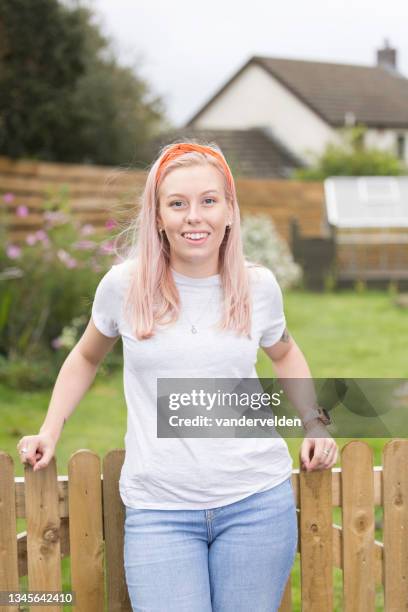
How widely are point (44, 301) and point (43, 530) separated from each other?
481 centimetres

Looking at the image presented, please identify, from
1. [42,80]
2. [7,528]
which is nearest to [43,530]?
[7,528]

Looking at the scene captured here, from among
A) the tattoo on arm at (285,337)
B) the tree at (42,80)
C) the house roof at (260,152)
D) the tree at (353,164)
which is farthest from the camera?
the house roof at (260,152)

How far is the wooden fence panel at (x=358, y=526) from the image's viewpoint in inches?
85.5

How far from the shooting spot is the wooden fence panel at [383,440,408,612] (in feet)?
7.18

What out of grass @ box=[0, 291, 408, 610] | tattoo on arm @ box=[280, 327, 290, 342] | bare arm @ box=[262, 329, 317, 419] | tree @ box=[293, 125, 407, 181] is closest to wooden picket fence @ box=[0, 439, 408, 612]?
bare arm @ box=[262, 329, 317, 419]

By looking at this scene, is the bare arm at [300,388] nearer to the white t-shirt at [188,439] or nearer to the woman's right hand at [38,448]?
the white t-shirt at [188,439]

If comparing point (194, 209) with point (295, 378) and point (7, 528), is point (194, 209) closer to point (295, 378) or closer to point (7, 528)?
point (295, 378)

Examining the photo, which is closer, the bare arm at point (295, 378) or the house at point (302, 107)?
the bare arm at point (295, 378)

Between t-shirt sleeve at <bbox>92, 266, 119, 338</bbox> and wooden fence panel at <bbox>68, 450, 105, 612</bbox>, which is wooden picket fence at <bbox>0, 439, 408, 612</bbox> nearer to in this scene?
wooden fence panel at <bbox>68, 450, 105, 612</bbox>

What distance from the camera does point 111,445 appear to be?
491 cm

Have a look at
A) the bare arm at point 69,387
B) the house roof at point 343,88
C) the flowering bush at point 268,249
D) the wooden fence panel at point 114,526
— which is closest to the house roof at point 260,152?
the house roof at point 343,88

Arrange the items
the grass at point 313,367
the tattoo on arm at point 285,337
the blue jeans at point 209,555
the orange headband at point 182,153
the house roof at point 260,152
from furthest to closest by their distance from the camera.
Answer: the house roof at point 260,152 < the grass at point 313,367 < the tattoo on arm at point 285,337 < the orange headband at point 182,153 < the blue jeans at point 209,555

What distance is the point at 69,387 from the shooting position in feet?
6.40

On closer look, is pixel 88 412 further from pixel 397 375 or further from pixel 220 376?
pixel 220 376
